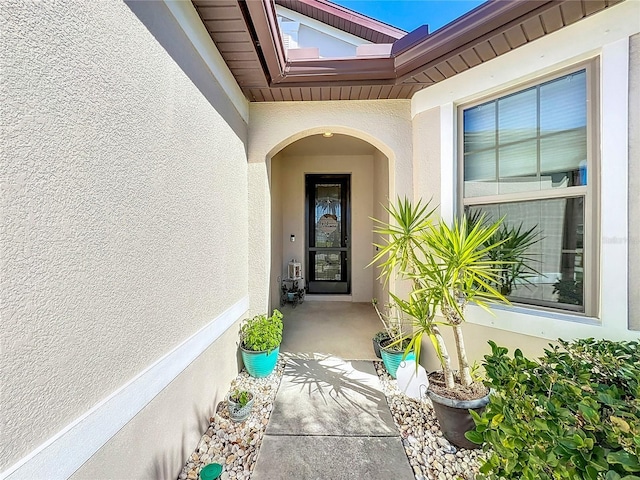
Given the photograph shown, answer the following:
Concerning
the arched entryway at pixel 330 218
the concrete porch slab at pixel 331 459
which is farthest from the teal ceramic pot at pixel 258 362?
the arched entryway at pixel 330 218

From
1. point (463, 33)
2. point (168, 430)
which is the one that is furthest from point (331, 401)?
point (463, 33)

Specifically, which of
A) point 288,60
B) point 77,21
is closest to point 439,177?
point 288,60

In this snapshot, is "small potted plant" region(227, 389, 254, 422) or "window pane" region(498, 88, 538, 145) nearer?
"small potted plant" region(227, 389, 254, 422)

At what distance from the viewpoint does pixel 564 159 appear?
8.59 feet

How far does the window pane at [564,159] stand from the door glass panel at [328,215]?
4.87 meters

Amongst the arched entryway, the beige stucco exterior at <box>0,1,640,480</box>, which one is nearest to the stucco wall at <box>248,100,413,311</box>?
the beige stucco exterior at <box>0,1,640,480</box>

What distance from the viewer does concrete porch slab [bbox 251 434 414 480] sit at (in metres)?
2.09

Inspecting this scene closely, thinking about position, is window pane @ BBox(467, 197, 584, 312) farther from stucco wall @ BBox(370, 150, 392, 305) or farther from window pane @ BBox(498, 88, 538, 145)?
stucco wall @ BBox(370, 150, 392, 305)

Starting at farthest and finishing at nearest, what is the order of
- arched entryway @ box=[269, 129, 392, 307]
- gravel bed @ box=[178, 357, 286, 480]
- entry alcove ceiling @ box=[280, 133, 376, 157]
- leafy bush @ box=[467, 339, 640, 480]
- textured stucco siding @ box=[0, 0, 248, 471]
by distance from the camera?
arched entryway @ box=[269, 129, 392, 307]
entry alcove ceiling @ box=[280, 133, 376, 157]
gravel bed @ box=[178, 357, 286, 480]
leafy bush @ box=[467, 339, 640, 480]
textured stucco siding @ box=[0, 0, 248, 471]

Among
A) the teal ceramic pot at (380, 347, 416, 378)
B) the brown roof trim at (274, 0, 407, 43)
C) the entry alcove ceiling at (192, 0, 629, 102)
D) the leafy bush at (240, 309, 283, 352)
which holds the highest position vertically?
the brown roof trim at (274, 0, 407, 43)

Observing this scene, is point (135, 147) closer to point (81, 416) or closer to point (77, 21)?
point (77, 21)

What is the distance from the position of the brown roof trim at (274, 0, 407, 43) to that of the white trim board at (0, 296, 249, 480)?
20.6 feet

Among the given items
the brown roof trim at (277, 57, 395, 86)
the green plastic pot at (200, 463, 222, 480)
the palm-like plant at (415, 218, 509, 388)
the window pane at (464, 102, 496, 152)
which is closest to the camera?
the green plastic pot at (200, 463, 222, 480)

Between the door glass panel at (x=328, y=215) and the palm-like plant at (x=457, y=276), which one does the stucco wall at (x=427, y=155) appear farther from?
the door glass panel at (x=328, y=215)
